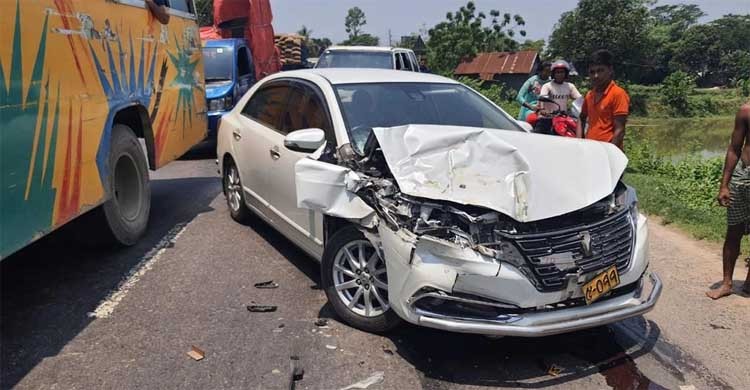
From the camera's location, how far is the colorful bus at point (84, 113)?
320 centimetres

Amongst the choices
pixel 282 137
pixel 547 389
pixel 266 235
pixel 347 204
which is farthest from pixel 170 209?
pixel 547 389

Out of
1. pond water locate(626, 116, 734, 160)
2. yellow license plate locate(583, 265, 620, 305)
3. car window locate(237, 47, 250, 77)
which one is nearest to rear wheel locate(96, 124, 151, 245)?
yellow license plate locate(583, 265, 620, 305)

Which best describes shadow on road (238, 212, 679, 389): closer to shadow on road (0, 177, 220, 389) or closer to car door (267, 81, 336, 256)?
car door (267, 81, 336, 256)

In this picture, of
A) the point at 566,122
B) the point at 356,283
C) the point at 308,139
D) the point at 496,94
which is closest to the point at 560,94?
the point at 566,122

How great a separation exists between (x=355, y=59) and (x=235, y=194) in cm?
753

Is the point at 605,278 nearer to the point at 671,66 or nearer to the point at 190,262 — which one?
the point at 190,262

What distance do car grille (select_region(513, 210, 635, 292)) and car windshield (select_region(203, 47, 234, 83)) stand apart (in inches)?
348

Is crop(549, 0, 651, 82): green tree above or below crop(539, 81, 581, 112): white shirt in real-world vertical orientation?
above

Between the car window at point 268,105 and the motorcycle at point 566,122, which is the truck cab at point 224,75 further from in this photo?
the motorcycle at point 566,122

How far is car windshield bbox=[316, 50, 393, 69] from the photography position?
1270cm

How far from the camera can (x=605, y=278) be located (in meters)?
3.09

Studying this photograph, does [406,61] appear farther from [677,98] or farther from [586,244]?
[677,98]

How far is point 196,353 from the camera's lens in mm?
3385

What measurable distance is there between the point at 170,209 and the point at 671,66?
7046cm
